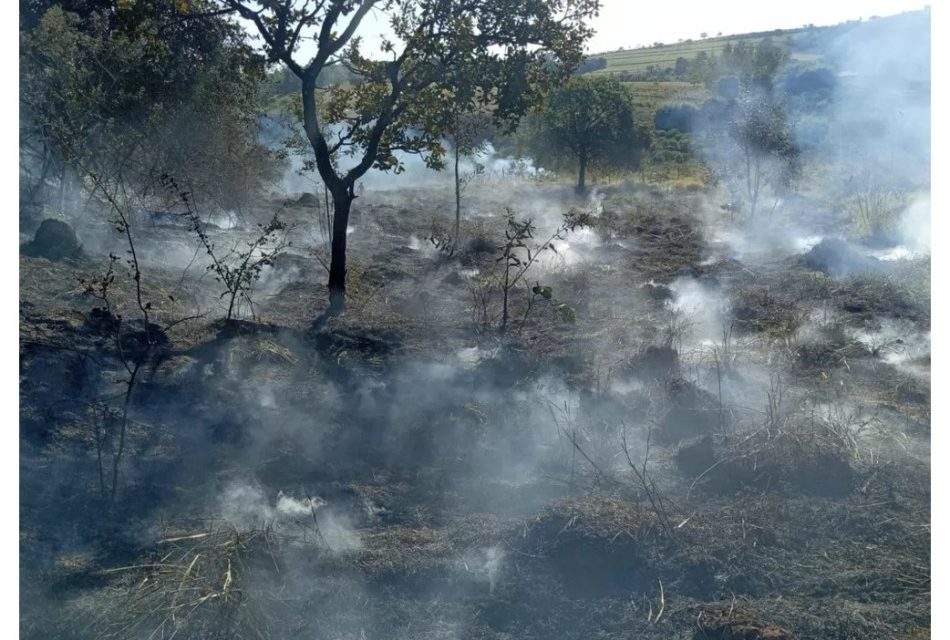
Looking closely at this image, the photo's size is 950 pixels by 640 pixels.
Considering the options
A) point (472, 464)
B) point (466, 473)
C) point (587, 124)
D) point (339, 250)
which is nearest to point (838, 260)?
point (339, 250)

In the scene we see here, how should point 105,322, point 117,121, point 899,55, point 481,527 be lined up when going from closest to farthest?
point 481,527, point 105,322, point 117,121, point 899,55

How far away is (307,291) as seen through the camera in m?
9.23

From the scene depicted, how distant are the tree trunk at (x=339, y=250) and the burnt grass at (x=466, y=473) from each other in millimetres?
353

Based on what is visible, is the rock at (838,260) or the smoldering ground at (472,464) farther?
the rock at (838,260)

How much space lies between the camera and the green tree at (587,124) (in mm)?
20906

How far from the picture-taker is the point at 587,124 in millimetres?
20953

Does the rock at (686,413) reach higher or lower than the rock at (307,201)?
lower

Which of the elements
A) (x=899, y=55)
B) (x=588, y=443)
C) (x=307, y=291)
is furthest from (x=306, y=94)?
(x=899, y=55)

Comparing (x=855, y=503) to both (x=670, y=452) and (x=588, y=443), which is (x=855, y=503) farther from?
(x=588, y=443)

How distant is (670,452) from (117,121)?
884cm

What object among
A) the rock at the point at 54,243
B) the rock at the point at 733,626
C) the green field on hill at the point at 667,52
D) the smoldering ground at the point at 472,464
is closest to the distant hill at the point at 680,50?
the green field on hill at the point at 667,52

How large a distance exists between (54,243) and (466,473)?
569 centimetres

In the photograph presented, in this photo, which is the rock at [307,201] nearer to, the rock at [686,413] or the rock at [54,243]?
the rock at [54,243]

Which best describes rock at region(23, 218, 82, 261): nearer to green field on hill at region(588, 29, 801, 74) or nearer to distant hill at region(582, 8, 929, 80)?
distant hill at region(582, 8, 929, 80)
